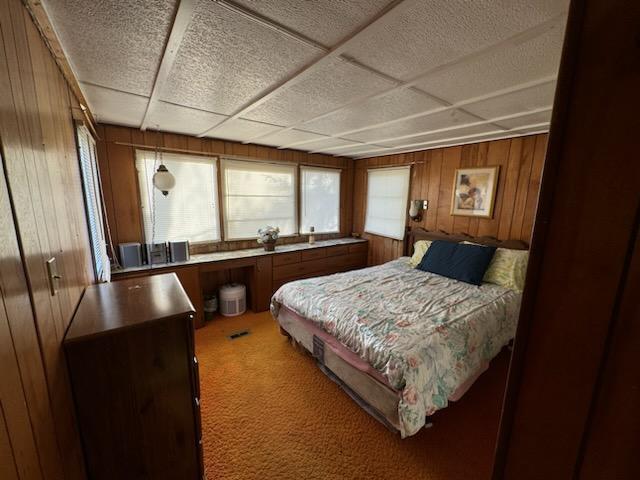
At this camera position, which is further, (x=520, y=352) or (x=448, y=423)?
(x=448, y=423)

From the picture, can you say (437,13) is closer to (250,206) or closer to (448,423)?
(448,423)

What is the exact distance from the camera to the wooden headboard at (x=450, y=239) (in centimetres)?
293

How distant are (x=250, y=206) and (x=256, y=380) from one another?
7.48 ft

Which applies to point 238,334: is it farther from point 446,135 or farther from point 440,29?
point 446,135

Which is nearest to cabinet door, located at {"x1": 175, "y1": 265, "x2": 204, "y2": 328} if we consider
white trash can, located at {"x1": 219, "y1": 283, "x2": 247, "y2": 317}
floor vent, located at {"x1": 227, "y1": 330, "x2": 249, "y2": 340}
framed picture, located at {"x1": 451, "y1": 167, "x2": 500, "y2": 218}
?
white trash can, located at {"x1": 219, "y1": 283, "x2": 247, "y2": 317}

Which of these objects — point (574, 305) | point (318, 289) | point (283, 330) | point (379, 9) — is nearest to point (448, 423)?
point (318, 289)

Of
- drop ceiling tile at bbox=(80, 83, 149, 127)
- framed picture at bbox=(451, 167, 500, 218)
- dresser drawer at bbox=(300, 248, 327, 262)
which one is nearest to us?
drop ceiling tile at bbox=(80, 83, 149, 127)

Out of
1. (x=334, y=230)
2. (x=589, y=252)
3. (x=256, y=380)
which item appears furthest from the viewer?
(x=334, y=230)

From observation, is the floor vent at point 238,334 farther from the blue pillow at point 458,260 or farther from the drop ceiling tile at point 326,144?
the drop ceiling tile at point 326,144

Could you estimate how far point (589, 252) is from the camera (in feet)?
1.61

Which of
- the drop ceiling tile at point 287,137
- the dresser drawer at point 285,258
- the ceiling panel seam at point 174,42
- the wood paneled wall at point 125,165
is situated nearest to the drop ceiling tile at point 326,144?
the drop ceiling tile at point 287,137

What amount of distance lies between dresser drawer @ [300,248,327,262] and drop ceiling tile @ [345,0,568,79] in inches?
109

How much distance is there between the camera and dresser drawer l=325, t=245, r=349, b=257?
4133 millimetres

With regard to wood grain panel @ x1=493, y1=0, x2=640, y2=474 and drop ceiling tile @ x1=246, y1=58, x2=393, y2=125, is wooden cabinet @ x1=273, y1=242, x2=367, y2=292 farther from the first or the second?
wood grain panel @ x1=493, y1=0, x2=640, y2=474
